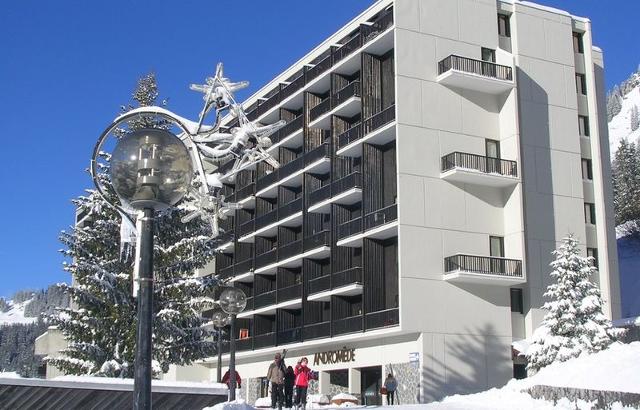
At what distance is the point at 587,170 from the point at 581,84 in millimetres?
4711

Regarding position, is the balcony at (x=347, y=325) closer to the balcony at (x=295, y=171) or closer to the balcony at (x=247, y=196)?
the balcony at (x=295, y=171)

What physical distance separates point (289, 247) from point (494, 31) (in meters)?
16.9

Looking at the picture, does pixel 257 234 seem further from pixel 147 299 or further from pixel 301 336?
pixel 147 299

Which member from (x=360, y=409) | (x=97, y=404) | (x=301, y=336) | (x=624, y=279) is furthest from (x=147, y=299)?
(x=624, y=279)

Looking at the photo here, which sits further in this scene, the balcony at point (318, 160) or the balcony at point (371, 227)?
the balcony at point (318, 160)

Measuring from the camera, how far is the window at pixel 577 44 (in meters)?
47.3

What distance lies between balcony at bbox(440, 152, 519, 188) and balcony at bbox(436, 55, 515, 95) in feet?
11.9

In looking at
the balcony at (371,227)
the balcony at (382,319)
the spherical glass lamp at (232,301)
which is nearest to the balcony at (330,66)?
the balcony at (371,227)

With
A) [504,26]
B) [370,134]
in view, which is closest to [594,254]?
[504,26]

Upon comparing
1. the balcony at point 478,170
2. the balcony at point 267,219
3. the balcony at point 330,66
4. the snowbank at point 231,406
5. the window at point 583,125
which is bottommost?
the snowbank at point 231,406

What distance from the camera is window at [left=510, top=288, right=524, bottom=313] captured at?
41875 millimetres

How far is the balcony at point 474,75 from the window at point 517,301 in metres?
9.72

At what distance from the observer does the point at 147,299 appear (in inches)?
244

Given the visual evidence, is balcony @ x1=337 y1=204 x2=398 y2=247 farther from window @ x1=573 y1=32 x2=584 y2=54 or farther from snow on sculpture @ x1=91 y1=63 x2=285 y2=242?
snow on sculpture @ x1=91 y1=63 x2=285 y2=242
